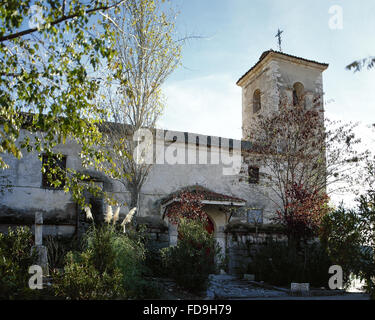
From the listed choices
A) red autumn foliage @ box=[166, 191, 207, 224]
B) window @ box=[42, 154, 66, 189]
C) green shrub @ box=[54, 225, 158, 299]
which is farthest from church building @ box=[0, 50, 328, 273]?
green shrub @ box=[54, 225, 158, 299]

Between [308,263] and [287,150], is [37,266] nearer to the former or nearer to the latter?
[308,263]

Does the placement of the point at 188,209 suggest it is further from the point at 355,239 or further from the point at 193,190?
the point at 355,239

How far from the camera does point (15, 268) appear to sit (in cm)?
632

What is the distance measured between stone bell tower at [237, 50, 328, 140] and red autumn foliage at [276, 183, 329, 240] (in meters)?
6.86

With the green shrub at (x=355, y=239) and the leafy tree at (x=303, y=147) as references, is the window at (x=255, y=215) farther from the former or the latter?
the green shrub at (x=355, y=239)

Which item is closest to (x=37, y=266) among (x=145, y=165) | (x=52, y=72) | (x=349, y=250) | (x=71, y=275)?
(x=71, y=275)

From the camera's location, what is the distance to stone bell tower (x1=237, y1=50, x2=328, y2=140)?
18.6 meters

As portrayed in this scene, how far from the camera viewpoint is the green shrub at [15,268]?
18.4ft

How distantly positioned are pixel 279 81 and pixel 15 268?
615 inches

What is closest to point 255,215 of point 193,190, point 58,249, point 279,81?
point 193,190

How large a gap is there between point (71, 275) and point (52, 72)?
3.27 meters

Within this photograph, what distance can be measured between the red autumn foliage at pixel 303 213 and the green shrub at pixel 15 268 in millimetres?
7433

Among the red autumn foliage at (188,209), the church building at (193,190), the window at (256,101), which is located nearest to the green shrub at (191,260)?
the red autumn foliage at (188,209)

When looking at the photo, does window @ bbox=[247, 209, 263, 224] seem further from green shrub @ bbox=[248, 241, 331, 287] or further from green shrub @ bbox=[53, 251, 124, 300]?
green shrub @ bbox=[53, 251, 124, 300]
